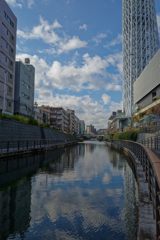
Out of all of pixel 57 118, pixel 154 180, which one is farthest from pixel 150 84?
pixel 57 118

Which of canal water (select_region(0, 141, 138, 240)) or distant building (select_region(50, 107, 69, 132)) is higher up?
distant building (select_region(50, 107, 69, 132))

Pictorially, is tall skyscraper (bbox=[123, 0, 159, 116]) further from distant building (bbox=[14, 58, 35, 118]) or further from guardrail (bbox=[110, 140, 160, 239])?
guardrail (bbox=[110, 140, 160, 239])

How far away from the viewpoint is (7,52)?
126ft

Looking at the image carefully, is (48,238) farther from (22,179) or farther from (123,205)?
(22,179)

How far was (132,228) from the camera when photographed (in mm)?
4523

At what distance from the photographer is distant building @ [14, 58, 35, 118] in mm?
47969

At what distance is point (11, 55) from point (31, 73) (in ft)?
53.2

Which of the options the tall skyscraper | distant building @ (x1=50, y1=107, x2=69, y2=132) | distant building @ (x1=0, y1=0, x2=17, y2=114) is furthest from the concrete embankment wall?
distant building @ (x1=50, y1=107, x2=69, y2=132)

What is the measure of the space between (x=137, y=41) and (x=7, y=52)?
223ft

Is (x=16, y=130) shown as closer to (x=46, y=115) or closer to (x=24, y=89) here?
(x=24, y=89)

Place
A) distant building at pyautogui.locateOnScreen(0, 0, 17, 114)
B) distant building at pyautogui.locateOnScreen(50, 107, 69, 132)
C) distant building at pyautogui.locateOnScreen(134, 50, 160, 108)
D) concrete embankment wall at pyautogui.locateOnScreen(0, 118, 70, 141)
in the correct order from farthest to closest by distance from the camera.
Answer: distant building at pyautogui.locateOnScreen(50, 107, 69, 132) < distant building at pyautogui.locateOnScreen(134, 50, 160, 108) < distant building at pyautogui.locateOnScreen(0, 0, 17, 114) < concrete embankment wall at pyautogui.locateOnScreen(0, 118, 70, 141)

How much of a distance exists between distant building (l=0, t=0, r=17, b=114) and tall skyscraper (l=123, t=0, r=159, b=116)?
5513 centimetres

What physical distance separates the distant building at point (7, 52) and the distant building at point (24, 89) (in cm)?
565

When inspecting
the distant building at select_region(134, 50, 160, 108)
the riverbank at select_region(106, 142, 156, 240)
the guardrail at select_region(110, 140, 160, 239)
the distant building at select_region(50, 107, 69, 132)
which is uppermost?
the distant building at select_region(134, 50, 160, 108)
